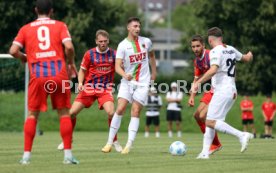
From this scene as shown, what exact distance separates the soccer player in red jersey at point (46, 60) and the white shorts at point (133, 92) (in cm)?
373

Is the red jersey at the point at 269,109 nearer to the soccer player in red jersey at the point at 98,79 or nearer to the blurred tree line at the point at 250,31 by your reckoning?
the blurred tree line at the point at 250,31

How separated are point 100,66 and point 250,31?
36736 mm

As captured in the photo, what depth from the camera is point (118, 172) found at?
10.3 m

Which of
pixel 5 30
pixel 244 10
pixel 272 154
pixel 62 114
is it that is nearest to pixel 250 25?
pixel 244 10

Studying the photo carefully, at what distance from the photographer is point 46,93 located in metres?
11.1

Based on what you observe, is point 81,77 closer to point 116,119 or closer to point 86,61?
point 86,61

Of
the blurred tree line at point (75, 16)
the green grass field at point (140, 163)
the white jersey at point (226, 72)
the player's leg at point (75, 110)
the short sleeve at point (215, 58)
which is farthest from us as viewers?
the blurred tree line at point (75, 16)

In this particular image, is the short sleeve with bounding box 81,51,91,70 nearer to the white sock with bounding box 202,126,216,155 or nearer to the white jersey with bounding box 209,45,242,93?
the white jersey with bounding box 209,45,242,93

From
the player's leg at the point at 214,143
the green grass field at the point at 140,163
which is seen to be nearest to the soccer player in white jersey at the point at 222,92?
the green grass field at the point at 140,163

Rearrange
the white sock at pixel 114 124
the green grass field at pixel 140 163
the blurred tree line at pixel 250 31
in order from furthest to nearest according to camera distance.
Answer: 1. the blurred tree line at pixel 250 31
2. the white sock at pixel 114 124
3. the green grass field at pixel 140 163

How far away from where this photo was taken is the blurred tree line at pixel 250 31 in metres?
50.4

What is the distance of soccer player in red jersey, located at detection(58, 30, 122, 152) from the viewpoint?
50.8ft

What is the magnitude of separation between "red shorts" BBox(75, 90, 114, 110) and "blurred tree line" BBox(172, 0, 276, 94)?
3493cm

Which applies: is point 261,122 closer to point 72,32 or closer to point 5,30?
point 72,32
